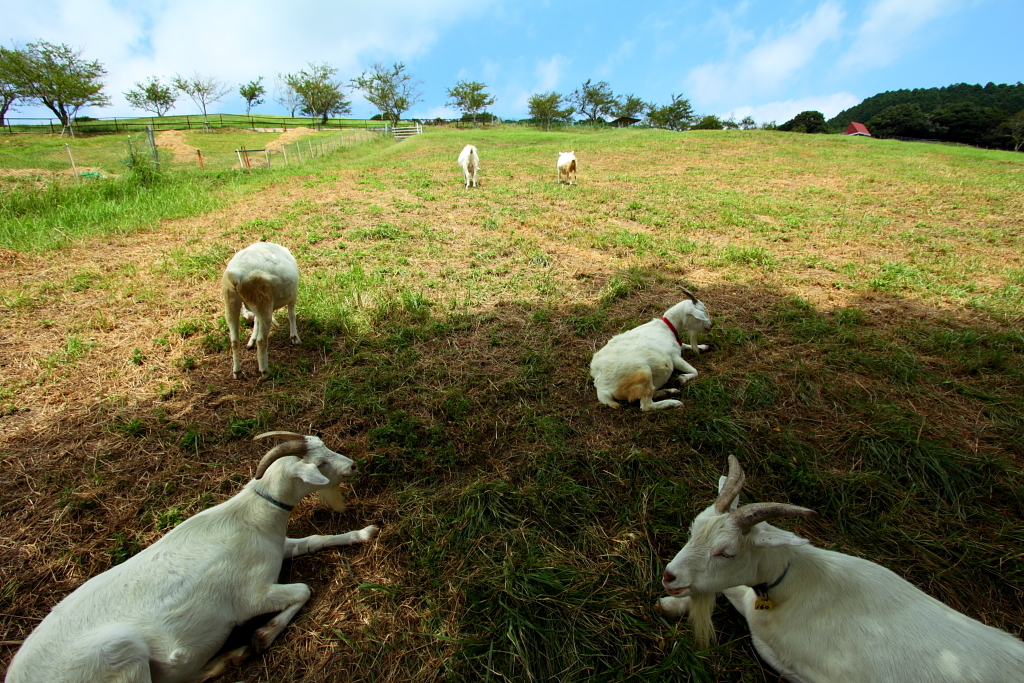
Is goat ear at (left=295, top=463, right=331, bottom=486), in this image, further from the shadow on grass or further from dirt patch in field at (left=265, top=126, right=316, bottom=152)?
dirt patch in field at (left=265, top=126, right=316, bottom=152)

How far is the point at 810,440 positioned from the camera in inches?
126

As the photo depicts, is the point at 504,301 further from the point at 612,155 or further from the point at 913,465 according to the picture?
the point at 612,155

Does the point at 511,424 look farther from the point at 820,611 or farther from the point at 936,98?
the point at 936,98

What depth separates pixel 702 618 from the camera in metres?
2.12

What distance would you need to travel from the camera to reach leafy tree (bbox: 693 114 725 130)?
6112 centimetres

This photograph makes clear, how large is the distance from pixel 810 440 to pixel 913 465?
1.93 feet

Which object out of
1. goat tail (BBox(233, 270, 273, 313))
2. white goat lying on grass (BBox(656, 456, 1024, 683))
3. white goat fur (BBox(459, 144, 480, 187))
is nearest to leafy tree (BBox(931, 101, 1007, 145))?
white goat fur (BBox(459, 144, 480, 187))

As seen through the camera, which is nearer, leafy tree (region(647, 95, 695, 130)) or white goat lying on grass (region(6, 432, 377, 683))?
white goat lying on grass (region(6, 432, 377, 683))

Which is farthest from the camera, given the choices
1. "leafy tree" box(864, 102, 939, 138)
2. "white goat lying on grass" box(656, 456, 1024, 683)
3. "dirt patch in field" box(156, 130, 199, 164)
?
"leafy tree" box(864, 102, 939, 138)

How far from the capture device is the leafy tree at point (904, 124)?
54.2m

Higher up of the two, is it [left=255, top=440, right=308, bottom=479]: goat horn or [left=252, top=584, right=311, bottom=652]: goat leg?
[left=255, top=440, right=308, bottom=479]: goat horn

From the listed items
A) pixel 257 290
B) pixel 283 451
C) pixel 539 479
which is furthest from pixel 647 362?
pixel 257 290

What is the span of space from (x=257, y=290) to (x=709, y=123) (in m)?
71.6

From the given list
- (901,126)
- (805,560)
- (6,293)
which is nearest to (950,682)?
(805,560)
